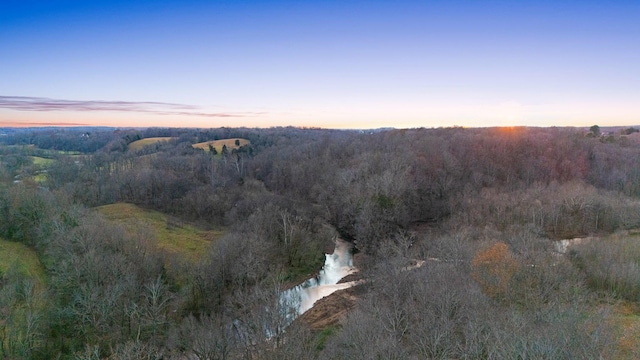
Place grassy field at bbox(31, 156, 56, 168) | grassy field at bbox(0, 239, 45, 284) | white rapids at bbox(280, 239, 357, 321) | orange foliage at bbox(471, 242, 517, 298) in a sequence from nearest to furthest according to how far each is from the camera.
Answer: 1. orange foliage at bbox(471, 242, 517, 298)
2. grassy field at bbox(0, 239, 45, 284)
3. white rapids at bbox(280, 239, 357, 321)
4. grassy field at bbox(31, 156, 56, 168)

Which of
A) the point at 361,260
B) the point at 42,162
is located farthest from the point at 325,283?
the point at 42,162

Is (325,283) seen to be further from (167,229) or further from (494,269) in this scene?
(167,229)

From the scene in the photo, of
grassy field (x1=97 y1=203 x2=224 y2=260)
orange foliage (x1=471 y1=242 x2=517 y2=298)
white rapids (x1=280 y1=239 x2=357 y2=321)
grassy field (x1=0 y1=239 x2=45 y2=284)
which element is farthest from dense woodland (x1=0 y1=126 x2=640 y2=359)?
grassy field (x1=97 y1=203 x2=224 y2=260)

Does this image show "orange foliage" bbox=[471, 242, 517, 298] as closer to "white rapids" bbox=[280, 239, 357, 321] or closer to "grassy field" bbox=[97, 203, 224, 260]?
"white rapids" bbox=[280, 239, 357, 321]

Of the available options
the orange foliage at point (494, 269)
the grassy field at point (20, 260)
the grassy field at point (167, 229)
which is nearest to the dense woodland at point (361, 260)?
the orange foliage at point (494, 269)

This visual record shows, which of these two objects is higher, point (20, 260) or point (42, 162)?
point (42, 162)

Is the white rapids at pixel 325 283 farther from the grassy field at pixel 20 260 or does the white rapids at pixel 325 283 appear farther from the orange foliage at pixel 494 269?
the grassy field at pixel 20 260

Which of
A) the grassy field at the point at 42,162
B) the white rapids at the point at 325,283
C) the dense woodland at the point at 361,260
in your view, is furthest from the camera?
the grassy field at the point at 42,162
